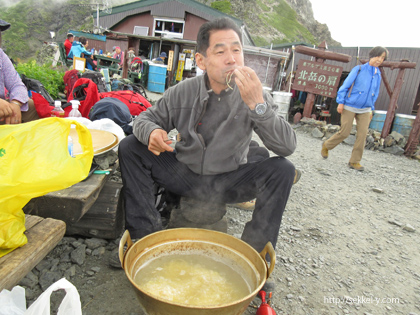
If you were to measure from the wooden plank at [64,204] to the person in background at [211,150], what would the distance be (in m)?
0.28

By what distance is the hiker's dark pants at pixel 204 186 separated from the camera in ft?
6.29

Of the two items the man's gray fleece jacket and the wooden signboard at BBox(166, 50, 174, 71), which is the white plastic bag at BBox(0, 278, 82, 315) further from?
the wooden signboard at BBox(166, 50, 174, 71)

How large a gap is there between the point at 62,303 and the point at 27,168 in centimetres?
65

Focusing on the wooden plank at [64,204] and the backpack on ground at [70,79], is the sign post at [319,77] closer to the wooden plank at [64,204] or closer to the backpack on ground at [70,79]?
Answer: the backpack on ground at [70,79]

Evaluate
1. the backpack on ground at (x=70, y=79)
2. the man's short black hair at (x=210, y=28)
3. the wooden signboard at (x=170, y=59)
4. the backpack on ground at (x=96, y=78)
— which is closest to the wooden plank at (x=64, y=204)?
the man's short black hair at (x=210, y=28)

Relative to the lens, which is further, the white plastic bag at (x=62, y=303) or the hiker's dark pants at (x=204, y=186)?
the hiker's dark pants at (x=204, y=186)

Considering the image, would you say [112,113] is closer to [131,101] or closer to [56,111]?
[56,111]

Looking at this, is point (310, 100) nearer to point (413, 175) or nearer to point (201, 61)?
point (413, 175)

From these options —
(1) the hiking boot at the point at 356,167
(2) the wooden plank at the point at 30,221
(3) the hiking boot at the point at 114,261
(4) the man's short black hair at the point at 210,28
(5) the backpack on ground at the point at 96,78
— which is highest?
(4) the man's short black hair at the point at 210,28

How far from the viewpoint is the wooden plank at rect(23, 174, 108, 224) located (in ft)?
6.09

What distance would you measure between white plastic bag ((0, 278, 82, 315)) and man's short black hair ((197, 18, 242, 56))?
1892mm

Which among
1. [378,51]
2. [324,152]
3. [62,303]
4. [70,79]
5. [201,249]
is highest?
[378,51]

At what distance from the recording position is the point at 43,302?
1.05m

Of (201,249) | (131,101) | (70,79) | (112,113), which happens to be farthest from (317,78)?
(201,249)
